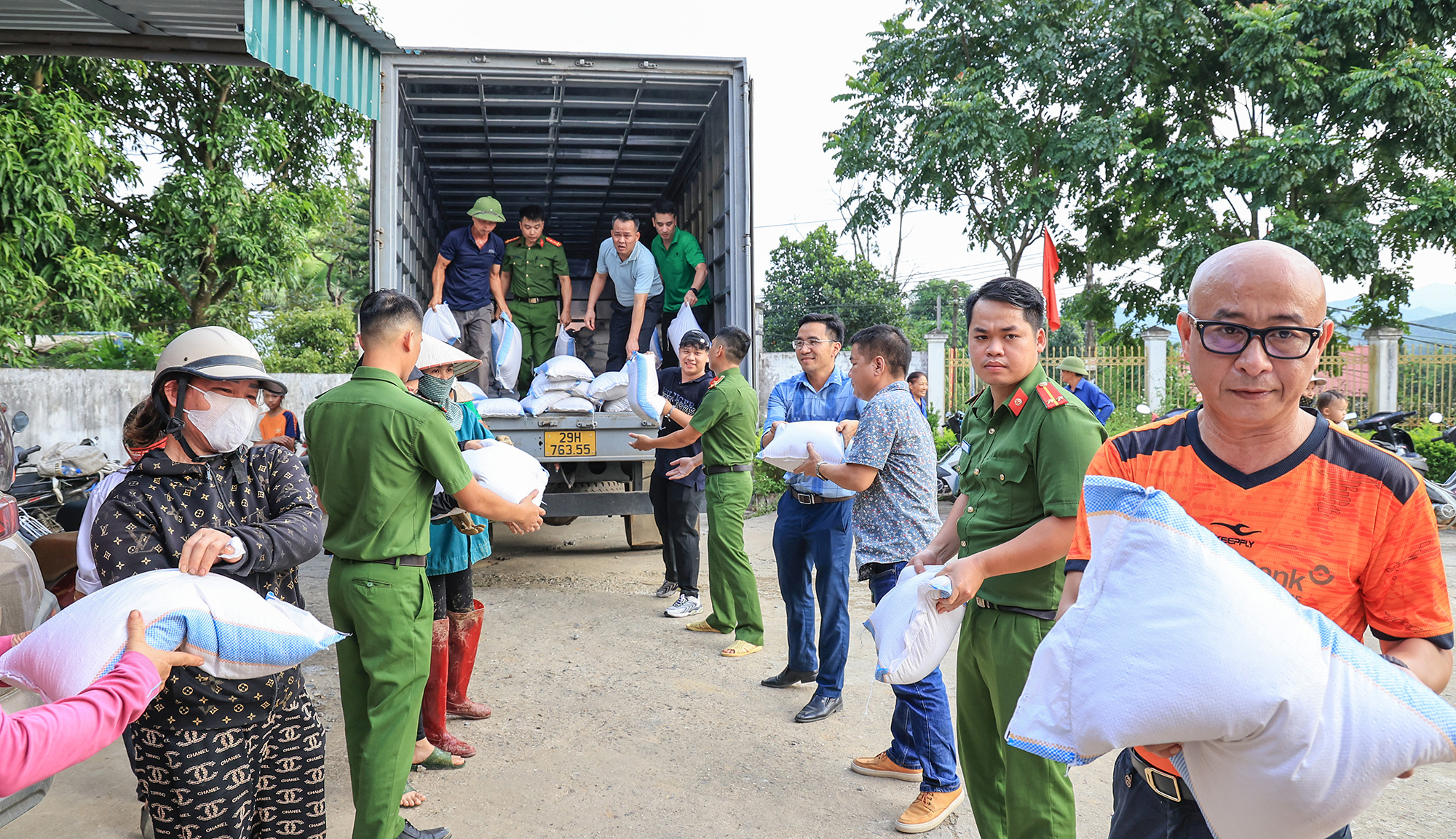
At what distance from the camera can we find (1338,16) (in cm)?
1155

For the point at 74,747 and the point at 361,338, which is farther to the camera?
the point at 361,338

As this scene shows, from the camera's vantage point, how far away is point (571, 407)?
19.4ft

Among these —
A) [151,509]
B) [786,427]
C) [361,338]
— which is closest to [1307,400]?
[786,427]

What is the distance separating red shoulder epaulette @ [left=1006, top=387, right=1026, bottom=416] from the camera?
232cm

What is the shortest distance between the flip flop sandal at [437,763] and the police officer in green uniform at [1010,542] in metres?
1.99

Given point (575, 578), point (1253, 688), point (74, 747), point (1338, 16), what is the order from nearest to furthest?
point (1253, 688)
point (74, 747)
point (575, 578)
point (1338, 16)

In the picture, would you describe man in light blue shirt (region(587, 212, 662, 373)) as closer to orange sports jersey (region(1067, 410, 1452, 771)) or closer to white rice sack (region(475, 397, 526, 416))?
white rice sack (region(475, 397, 526, 416))

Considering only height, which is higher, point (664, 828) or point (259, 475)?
point (259, 475)

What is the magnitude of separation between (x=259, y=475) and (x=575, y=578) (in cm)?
444

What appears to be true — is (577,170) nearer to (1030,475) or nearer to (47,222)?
(47,222)

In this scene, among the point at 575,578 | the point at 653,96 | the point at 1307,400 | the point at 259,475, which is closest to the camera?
the point at 259,475

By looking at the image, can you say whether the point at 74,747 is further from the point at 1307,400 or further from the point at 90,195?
the point at 90,195

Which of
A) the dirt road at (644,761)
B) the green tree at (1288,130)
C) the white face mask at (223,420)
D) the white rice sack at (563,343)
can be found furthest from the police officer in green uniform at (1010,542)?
the green tree at (1288,130)

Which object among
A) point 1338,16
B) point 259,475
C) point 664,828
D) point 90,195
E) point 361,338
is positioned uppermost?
point 1338,16
